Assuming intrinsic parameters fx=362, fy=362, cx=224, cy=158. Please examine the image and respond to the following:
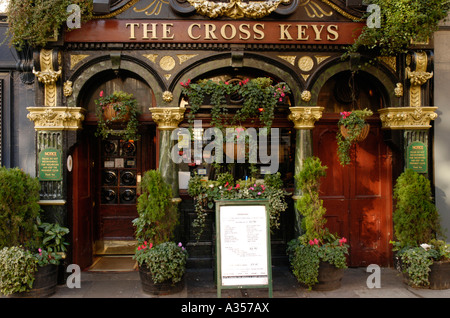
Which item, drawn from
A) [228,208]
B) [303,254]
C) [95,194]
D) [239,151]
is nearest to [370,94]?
[239,151]

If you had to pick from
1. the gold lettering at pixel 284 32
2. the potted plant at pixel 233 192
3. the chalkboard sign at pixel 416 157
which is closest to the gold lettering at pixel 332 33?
the gold lettering at pixel 284 32

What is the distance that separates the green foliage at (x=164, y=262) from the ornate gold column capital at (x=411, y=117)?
179 inches

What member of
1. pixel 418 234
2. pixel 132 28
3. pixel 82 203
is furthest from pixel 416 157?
pixel 82 203

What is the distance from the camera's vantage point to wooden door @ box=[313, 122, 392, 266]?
706 centimetres

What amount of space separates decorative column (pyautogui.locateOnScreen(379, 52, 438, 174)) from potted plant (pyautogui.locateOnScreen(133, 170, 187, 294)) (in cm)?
433

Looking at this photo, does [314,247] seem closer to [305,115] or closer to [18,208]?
[305,115]

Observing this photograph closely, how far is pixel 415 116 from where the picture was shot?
21.8 ft

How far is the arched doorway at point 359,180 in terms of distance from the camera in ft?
23.1

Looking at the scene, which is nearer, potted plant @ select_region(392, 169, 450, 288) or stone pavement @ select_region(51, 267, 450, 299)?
stone pavement @ select_region(51, 267, 450, 299)

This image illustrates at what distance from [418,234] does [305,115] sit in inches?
110

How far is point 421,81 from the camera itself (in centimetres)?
663

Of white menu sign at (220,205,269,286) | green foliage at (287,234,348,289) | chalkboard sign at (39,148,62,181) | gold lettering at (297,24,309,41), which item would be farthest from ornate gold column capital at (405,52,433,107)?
chalkboard sign at (39,148,62,181)

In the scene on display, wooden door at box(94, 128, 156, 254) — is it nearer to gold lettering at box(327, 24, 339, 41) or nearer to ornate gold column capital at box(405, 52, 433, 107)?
gold lettering at box(327, 24, 339, 41)

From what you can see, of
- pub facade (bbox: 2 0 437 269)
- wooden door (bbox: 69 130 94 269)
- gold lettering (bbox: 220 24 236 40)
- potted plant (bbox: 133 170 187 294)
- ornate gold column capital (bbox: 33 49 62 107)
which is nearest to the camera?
potted plant (bbox: 133 170 187 294)
